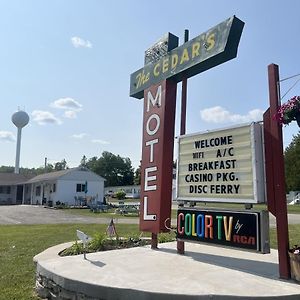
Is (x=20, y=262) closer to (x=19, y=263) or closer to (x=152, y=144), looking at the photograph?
(x=19, y=263)

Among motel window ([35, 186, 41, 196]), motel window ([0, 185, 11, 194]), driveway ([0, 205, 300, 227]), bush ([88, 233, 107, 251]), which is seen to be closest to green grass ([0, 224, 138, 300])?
bush ([88, 233, 107, 251])

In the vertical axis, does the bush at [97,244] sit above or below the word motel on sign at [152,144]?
below

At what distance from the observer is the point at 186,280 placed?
544cm

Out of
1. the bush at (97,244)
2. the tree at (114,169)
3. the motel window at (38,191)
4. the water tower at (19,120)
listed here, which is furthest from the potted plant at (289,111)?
the tree at (114,169)

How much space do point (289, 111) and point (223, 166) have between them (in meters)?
1.58

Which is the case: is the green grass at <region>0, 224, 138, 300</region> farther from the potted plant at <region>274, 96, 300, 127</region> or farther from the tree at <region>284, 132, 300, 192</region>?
the tree at <region>284, 132, 300, 192</region>

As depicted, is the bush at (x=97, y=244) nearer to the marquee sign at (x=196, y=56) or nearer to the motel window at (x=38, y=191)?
the marquee sign at (x=196, y=56)

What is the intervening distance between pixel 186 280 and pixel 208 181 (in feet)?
6.52

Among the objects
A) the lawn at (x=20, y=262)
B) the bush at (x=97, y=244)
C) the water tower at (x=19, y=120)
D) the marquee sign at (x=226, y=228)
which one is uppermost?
the water tower at (x=19, y=120)

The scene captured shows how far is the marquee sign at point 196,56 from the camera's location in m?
6.90

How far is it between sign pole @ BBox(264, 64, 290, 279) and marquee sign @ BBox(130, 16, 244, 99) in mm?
1193

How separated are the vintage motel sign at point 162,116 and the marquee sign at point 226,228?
90 centimetres

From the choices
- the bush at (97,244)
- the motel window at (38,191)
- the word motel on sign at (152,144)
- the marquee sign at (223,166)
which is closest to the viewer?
the marquee sign at (223,166)

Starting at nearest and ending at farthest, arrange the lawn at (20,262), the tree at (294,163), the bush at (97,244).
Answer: the lawn at (20,262)
the bush at (97,244)
the tree at (294,163)
